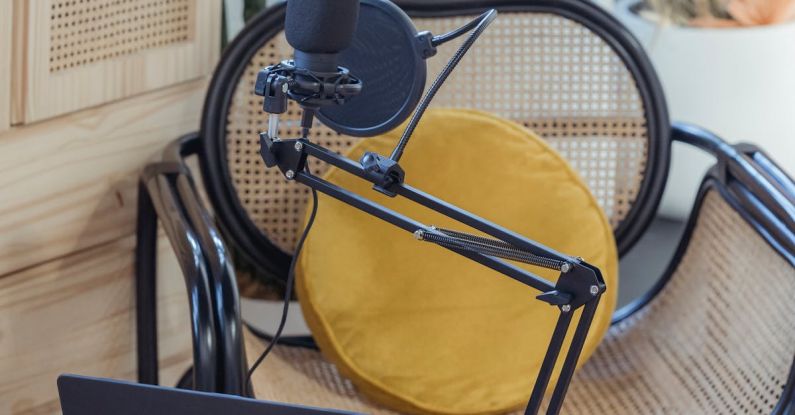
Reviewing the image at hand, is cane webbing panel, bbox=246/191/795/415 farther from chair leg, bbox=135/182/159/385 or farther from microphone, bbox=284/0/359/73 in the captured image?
microphone, bbox=284/0/359/73

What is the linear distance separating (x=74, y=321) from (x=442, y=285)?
44 cm

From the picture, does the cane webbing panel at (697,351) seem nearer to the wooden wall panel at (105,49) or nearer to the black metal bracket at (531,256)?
the wooden wall panel at (105,49)

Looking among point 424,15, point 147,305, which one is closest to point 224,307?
point 147,305

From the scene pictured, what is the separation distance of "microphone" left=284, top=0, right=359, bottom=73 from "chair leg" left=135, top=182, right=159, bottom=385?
1.93 feet

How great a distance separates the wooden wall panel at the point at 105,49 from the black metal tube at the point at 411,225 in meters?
0.46

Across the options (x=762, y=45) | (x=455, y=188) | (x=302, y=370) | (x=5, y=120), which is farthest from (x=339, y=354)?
(x=762, y=45)

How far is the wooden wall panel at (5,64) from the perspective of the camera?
1066 millimetres

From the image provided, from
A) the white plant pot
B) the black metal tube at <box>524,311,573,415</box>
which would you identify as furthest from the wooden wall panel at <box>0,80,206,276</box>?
the white plant pot

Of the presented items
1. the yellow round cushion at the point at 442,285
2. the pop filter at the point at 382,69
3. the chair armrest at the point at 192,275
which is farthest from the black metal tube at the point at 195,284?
the pop filter at the point at 382,69

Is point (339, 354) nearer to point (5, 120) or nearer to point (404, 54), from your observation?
point (5, 120)

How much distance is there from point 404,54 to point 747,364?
2.23ft

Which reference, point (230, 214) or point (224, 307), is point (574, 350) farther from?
point (230, 214)

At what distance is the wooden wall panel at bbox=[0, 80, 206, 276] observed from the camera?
115 centimetres

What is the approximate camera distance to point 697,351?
133 cm
